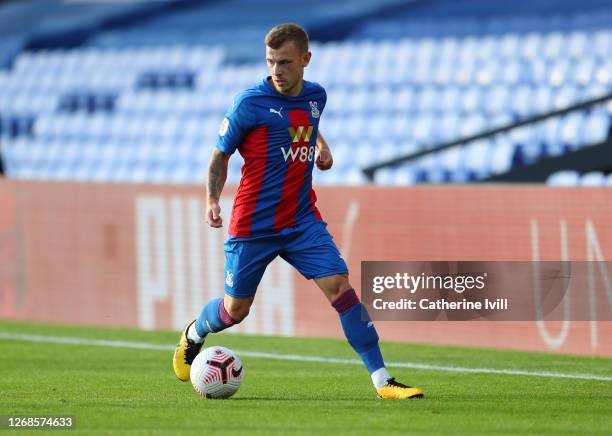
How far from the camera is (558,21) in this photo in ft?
64.9

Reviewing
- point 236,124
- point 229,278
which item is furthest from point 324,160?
point 229,278

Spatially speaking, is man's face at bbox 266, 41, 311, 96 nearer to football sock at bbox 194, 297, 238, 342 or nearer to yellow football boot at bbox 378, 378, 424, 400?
football sock at bbox 194, 297, 238, 342

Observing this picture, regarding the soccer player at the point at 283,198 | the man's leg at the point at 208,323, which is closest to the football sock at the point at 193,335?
the man's leg at the point at 208,323

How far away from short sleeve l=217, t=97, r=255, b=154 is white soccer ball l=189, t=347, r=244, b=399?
1111 mm

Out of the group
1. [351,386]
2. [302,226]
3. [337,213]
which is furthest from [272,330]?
[302,226]

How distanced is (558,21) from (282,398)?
13.9 meters

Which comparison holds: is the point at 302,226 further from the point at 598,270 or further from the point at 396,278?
the point at 598,270

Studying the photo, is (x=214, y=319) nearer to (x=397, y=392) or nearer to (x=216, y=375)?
(x=216, y=375)

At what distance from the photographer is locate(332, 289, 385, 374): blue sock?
22.5 ft

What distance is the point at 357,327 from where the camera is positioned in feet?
22.5

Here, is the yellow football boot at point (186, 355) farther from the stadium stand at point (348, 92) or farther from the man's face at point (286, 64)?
the stadium stand at point (348, 92)

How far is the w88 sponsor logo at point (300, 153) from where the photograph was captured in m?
6.92

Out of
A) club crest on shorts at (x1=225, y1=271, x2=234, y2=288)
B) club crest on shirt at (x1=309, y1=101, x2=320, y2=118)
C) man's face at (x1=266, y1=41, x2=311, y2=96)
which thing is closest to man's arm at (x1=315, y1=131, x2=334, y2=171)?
club crest on shirt at (x1=309, y1=101, x2=320, y2=118)

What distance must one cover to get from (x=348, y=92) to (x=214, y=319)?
12.5m
